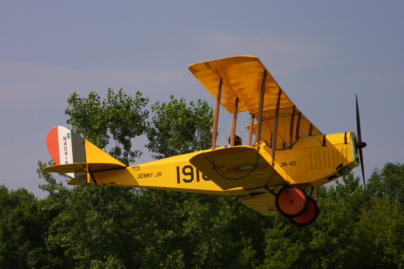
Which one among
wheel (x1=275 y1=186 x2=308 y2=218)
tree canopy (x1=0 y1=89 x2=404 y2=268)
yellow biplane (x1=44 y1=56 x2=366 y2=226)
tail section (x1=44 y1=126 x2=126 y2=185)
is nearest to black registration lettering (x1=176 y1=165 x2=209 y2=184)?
yellow biplane (x1=44 y1=56 x2=366 y2=226)

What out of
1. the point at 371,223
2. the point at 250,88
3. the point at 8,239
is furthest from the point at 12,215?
the point at 250,88

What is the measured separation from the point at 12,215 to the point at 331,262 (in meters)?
23.8

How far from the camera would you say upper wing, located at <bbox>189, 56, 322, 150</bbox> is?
1138cm

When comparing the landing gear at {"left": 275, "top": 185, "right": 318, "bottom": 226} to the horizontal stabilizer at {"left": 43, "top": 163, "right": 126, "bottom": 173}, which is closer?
the landing gear at {"left": 275, "top": 185, "right": 318, "bottom": 226}

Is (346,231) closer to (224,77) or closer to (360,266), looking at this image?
(360,266)

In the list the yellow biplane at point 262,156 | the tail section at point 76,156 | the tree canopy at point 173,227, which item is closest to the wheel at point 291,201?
the yellow biplane at point 262,156

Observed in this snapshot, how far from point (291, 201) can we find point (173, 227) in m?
15.8

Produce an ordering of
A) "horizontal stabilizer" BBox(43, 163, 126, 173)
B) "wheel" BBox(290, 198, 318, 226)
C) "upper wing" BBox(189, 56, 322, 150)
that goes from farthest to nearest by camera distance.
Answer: "horizontal stabilizer" BBox(43, 163, 126, 173) → "wheel" BBox(290, 198, 318, 226) → "upper wing" BBox(189, 56, 322, 150)

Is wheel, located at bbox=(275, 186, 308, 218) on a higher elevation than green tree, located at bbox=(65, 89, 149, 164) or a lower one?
lower

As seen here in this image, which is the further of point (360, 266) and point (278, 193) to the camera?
point (360, 266)

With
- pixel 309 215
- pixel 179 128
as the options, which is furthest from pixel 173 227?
pixel 309 215

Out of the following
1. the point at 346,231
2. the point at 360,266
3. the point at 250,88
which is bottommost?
the point at 360,266

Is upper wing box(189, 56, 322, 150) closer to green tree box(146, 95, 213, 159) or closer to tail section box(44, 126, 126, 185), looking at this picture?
tail section box(44, 126, 126, 185)

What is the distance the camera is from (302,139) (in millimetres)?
13047
